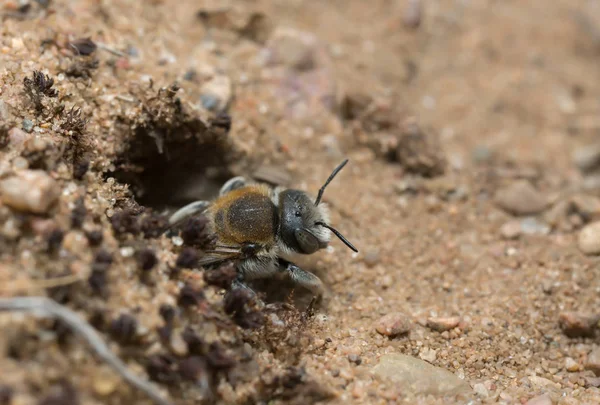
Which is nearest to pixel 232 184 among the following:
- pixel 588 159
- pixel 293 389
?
pixel 293 389

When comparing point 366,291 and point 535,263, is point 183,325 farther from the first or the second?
point 535,263

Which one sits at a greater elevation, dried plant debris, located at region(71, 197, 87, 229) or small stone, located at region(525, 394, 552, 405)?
dried plant debris, located at region(71, 197, 87, 229)

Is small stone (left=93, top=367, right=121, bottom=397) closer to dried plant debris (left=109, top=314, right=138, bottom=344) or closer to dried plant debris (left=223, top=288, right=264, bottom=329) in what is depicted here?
dried plant debris (left=109, top=314, right=138, bottom=344)

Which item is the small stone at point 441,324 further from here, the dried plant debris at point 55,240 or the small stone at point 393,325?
the dried plant debris at point 55,240

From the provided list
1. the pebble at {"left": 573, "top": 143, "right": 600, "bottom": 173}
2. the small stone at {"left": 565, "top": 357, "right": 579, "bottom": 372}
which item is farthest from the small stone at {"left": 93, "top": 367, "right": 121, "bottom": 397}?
the pebble at {"left": 573, "top": 143, "right": 600, "bottom": 173}

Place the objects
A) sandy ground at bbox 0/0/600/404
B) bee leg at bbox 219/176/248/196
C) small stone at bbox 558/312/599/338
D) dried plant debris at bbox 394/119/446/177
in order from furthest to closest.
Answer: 1. dried plant debris at bbox 394/119/446/177
2. bee leg at bbox 219/176/248/196
3. small stone at bbox 558/312/599/338
4. sandy ground at bbox 0/0/600/404

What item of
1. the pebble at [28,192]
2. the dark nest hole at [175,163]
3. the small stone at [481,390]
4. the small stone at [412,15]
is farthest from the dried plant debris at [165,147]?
the small stone at [412,15]
